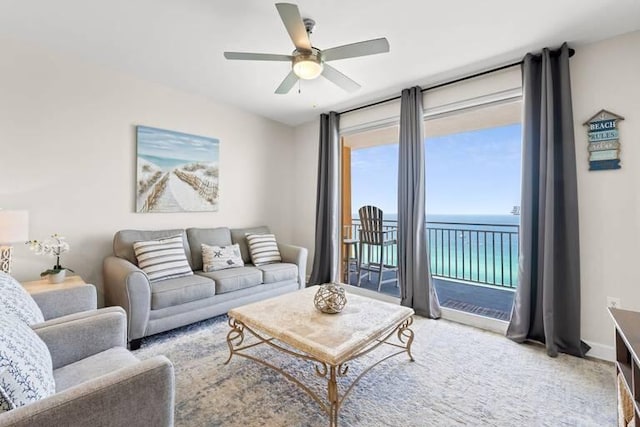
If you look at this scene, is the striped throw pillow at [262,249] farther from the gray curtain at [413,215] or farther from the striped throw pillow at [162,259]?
the gray curtain at [413,215]

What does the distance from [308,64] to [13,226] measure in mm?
2432

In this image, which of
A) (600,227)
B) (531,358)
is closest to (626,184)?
(600,227)

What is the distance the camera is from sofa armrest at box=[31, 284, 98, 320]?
5.45ft

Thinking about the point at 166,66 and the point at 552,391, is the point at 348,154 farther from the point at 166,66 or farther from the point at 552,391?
the point at 552,391

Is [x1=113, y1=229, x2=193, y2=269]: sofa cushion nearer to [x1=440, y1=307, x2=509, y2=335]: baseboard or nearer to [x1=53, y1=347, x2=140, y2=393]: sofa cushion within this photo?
[x1=53, y1=347, x2=140, y2=393]: sofa cushion

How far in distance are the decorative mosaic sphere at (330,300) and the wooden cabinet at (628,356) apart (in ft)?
4.40

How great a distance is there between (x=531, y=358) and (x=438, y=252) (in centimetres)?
256

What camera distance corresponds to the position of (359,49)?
1969 mm

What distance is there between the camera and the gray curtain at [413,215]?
10.1ft

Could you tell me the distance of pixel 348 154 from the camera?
4.73 meters

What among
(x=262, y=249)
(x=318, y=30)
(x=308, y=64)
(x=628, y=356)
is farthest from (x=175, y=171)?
(x=628, y=356)

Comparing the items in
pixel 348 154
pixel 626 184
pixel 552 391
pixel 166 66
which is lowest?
pixel 552 391

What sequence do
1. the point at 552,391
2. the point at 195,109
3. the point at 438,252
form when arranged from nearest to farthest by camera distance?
the point at 552,391 < the point at 195,109 < the point at 438,252

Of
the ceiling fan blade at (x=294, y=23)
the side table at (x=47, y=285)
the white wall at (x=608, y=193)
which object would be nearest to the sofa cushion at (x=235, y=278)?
the side table at (x=47, y=285)
